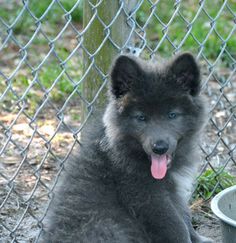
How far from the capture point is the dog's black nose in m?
4.16

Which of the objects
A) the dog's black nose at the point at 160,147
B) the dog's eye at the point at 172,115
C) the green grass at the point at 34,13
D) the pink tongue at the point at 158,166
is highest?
the dog's eye at the point at 172,115

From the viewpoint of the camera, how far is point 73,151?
470cm

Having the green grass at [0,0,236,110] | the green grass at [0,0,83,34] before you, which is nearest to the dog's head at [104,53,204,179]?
the green grass at [0,0,236,110]

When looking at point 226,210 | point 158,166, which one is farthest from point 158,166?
point 226,210

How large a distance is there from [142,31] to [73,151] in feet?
3.10

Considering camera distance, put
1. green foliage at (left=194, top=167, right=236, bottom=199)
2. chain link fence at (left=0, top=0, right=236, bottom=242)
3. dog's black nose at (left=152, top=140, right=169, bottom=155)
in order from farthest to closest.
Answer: green foliage at (left=194, top=167, right=236, bottom=199) < chain link fence at (left=0, top=0, right=236, bottom=242) < dog's black nose at (left=152, top=140, right=169, bottom=155)

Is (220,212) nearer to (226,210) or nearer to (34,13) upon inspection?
(226,210)

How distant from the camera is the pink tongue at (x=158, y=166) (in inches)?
169

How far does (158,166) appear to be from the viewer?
429 centimetres

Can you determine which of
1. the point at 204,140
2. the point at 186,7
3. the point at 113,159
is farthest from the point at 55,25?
the point at 113,159

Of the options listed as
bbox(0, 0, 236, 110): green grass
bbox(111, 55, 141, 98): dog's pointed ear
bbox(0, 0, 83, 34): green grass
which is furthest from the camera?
bbox(0, 0, 83, 34): green grass

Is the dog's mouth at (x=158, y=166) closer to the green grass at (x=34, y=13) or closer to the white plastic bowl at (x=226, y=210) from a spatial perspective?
the white plastic bowl at (x=226, y=210)

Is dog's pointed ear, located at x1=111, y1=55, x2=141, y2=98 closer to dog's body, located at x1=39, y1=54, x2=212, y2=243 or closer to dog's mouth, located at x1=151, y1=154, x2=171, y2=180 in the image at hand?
dog's body, located at x1=39, y1=54, x2=212, y2=243

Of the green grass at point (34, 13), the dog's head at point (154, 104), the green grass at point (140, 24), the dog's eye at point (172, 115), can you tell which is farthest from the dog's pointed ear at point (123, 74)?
the green grass at point (34, 13)
